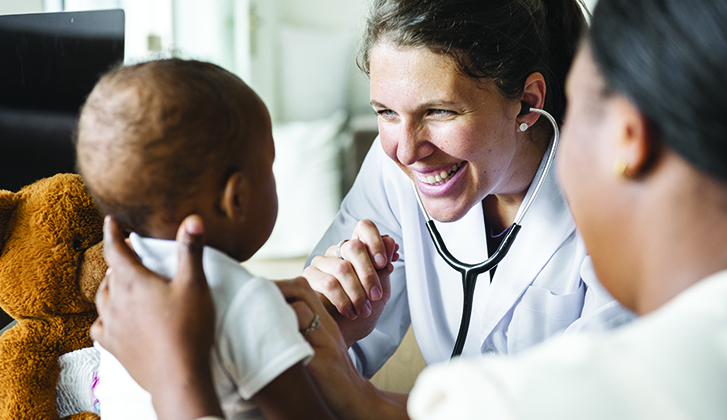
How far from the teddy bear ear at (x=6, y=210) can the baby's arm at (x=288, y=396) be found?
0.40 m

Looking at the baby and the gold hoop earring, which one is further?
the baby

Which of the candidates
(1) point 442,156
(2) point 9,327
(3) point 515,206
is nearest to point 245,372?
(2) point 9,327

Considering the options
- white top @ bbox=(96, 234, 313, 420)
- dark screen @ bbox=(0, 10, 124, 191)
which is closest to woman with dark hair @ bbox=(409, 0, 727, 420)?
white top @ bbox=(96, 234, 313, 420)

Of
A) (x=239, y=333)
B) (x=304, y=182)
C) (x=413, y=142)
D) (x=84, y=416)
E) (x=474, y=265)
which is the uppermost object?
(x=413, y=142)

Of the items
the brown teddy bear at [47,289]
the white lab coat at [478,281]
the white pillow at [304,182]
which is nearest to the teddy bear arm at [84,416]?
the brown teddy bear at [47,289]

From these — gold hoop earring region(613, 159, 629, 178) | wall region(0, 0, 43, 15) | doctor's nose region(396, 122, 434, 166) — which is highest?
wall region(0, 0, 43, 15)

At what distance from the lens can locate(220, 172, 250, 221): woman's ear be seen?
66 centimetres

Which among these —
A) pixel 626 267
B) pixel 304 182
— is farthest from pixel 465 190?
pixel 304 182

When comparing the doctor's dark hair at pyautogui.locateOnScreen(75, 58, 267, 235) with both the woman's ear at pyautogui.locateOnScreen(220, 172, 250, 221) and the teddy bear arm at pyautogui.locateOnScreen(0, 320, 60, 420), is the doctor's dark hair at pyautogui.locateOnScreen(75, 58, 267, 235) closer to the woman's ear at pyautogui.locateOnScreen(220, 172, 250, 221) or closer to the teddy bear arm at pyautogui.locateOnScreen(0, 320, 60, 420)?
the woman's ear at pyautogui.locateOnScreen(220, 172, 250, 221)

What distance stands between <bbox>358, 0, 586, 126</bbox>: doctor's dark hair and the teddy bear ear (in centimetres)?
63

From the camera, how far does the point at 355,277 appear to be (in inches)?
38.2

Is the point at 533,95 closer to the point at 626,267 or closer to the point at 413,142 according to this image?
the point at 413,142

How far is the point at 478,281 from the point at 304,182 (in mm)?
1653

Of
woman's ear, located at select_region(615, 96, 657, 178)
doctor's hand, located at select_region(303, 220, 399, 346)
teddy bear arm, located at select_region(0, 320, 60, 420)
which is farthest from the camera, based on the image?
doctor's hand, located at select_region(303, 220, 399, 346)
